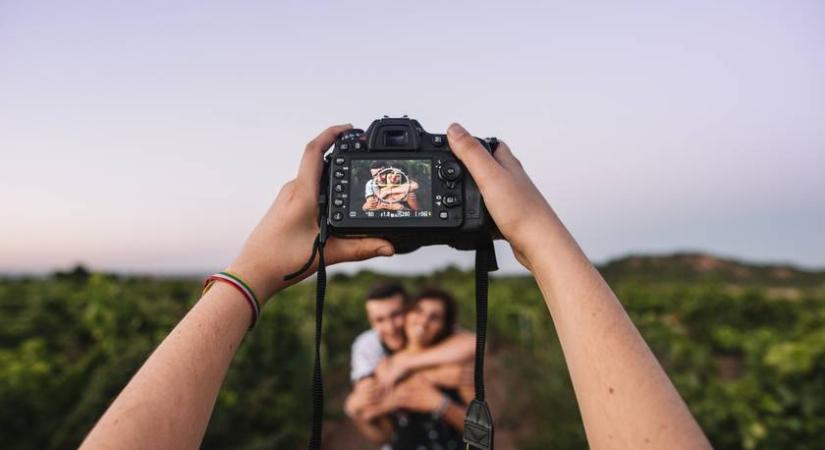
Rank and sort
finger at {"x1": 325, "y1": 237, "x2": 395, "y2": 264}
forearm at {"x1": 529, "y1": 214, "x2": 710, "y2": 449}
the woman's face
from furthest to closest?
the woman's face < finger at {"x1": 325, "y1": 237, "x2": 395, "y2": 264} < forearm at {"x1": 529, "y1": 214, "x2": 710, "y2": 449}

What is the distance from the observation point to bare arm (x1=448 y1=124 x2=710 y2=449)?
93 cm

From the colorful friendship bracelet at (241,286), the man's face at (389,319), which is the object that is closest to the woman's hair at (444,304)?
the man's face at (389,319)

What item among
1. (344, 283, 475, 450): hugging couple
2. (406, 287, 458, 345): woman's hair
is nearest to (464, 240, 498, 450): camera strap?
(344, 283, 475, 450): hugging couple

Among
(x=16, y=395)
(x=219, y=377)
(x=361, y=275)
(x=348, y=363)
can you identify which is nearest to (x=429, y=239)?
(x=219, y=377)

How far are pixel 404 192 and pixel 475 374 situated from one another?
0.46 metres

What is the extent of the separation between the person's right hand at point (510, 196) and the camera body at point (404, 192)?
0.10 metres

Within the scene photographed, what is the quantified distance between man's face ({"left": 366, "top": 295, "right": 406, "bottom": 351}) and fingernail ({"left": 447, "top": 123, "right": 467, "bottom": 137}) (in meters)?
Result: 3.41

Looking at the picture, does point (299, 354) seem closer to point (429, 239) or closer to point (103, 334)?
point (103, 334)

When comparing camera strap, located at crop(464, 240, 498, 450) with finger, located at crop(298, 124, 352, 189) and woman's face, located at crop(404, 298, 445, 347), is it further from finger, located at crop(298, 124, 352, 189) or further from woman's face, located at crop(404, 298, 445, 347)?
woman's face, located at crop(404, 298, 445, 347)

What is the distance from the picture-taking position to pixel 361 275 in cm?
1753

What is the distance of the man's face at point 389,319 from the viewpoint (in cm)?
471

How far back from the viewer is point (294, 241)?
1366mm

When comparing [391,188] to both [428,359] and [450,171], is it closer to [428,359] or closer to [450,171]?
[450,171]

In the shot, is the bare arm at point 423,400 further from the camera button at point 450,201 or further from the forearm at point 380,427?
the camera button at point 450,201
